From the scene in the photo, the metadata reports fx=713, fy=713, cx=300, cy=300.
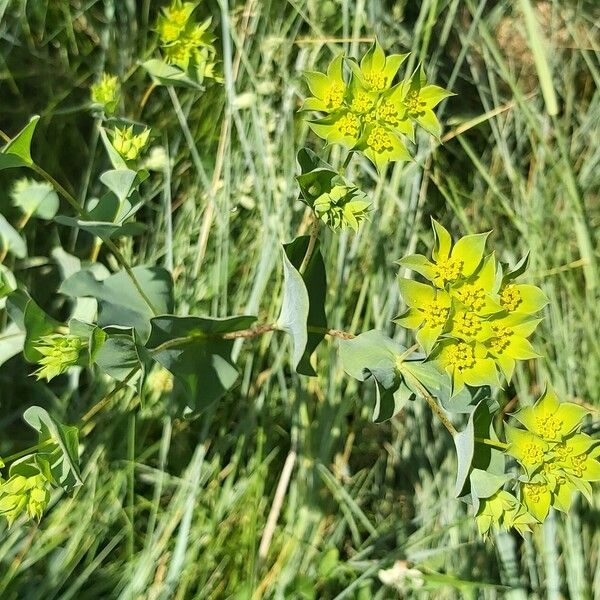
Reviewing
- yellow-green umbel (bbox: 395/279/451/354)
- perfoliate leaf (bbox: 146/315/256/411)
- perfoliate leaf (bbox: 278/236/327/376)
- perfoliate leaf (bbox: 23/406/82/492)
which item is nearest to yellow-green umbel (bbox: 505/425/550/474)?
yellow-green umbel (bbox: 395/279/451/354)

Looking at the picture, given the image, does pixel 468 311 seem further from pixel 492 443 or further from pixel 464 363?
pixel 492 443

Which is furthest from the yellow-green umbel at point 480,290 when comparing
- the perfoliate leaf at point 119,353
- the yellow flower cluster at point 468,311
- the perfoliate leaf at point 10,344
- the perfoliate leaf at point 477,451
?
the perfoliate leaf at point 10,344

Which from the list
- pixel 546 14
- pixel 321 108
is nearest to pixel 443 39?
pixel 546 14

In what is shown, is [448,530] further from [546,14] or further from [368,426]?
[546,14]

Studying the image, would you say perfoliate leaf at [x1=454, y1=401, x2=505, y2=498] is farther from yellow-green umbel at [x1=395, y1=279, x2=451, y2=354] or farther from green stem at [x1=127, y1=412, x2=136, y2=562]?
green stem at [x1=127, y1=412, x2=136, y2=562]

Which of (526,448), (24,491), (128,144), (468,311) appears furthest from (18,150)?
(526,448)

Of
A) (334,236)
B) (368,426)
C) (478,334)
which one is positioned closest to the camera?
(478,334)

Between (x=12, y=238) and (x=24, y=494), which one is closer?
(x=24, y=494)

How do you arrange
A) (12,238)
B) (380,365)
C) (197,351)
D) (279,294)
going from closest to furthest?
(380,365)
(197,351)
(12,238)
(279,294)
